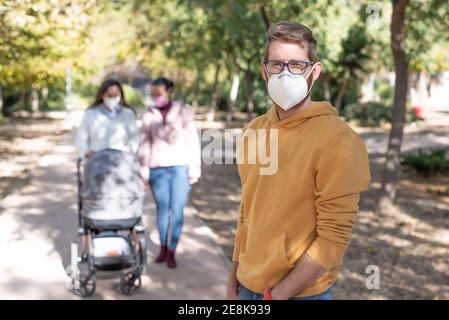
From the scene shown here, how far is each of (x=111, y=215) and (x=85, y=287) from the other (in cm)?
69

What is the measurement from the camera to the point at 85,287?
536 cm

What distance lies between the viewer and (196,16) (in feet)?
73.6

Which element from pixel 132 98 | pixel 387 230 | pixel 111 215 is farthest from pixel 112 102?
pixel 132 98

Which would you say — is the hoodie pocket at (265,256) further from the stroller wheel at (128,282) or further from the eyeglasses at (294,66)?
the stroller wheel at (128,282)

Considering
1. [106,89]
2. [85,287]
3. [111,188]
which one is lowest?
[85,287]

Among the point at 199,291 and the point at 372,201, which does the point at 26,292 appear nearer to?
the point at 199,291

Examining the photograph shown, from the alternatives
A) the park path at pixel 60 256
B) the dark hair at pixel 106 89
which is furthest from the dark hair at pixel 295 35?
the dark hair at pixel 106 89

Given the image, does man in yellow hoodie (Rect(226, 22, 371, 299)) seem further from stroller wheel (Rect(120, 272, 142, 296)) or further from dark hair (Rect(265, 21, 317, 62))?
stroller wheel (Rect(120, 272, 142, 296))

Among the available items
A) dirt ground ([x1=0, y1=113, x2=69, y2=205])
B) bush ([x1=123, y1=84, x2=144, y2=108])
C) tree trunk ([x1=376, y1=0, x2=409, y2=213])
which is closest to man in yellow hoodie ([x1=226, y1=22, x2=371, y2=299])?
tree trunk ([x1=376, y1=0, x2=409, y2=213])

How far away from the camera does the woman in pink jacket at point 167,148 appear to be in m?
5.94

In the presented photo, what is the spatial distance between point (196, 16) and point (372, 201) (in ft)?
45.3

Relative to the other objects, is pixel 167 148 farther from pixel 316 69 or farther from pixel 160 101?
pixel 316 69

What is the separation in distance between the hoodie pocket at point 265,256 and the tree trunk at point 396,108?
7.39 m

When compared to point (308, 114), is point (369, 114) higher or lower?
lower
